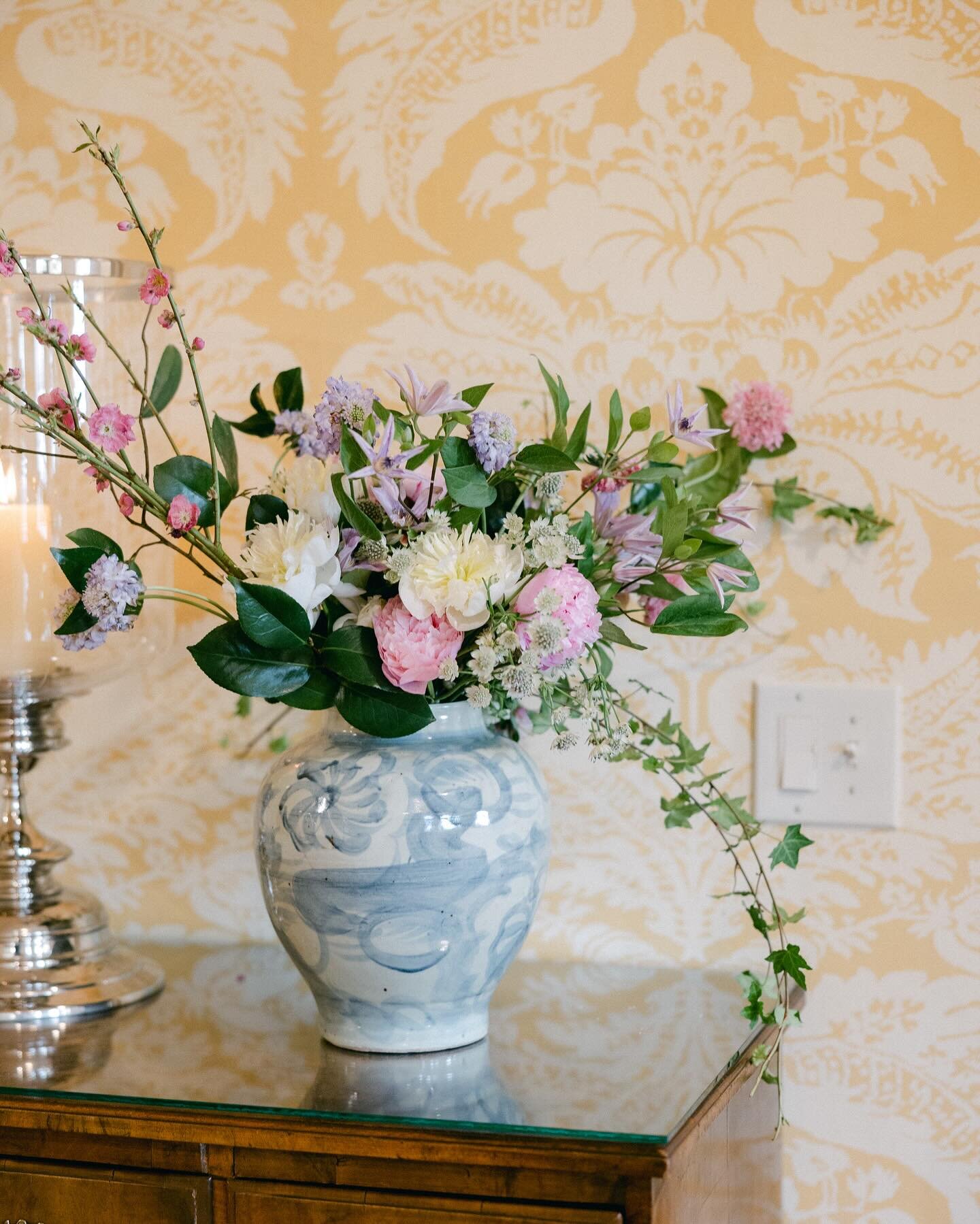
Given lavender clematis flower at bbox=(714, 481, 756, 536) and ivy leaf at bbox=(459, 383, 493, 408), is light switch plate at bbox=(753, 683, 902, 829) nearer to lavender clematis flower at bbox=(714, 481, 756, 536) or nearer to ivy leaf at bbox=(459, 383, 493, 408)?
lavender clematis flower at bbox=(714, 481, 756, 536)

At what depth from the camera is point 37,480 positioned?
41.9 inches

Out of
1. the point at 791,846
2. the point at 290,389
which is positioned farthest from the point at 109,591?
the point at 791,846

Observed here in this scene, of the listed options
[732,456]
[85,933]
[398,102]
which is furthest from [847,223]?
[85,933]

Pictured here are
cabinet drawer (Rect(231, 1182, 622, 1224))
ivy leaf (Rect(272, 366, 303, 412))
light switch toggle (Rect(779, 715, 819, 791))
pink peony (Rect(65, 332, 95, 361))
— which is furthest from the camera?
light switch toggle (Rect(779, 715, 819, 791))

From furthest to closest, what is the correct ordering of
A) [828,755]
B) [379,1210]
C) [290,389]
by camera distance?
[828,755] < [290,389] < [379,1210]

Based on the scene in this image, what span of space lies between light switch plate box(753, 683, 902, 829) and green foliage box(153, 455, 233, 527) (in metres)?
0.51

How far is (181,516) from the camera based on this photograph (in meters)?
0.82

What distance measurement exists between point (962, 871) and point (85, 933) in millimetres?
746

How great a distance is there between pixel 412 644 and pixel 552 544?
0.11 metres

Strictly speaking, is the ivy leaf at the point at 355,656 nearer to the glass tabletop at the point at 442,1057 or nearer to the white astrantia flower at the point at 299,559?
the white astrantia flower at the point at 299,559

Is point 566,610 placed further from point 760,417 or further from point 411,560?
point 760,417

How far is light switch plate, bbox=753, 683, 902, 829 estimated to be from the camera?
1.10 meters

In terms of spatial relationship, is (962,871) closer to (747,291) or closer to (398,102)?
(747,291)

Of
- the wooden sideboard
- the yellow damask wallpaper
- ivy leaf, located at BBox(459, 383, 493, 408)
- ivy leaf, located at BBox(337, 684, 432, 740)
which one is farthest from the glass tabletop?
ivy leaf, located at BBox(459, 383, 493, 408)
